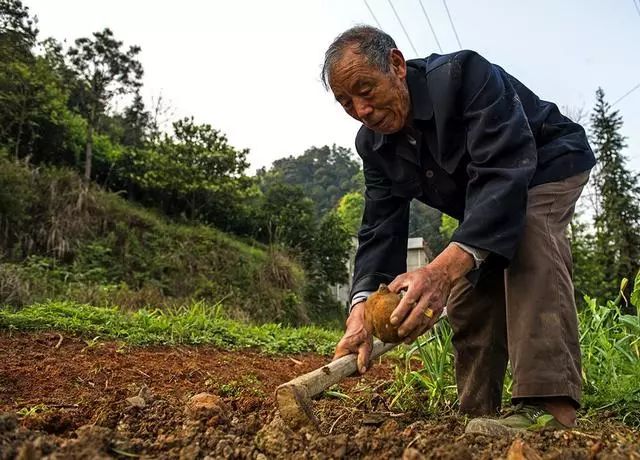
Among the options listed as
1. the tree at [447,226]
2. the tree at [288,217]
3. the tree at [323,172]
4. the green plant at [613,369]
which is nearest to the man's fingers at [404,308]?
the green plant at [613,369]

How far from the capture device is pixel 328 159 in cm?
5266

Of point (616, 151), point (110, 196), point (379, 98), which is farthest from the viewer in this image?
point (616, 151)

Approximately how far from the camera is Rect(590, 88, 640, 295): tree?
1892cm

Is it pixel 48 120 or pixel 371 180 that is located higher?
pixel 48 120

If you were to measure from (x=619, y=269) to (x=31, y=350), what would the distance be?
63.8 feet

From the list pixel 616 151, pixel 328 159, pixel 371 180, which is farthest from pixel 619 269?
pixel 328 159

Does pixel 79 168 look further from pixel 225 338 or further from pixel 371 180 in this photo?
pixel 371 180

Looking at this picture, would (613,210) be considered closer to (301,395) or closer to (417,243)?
(417,243)

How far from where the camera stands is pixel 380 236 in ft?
7.72

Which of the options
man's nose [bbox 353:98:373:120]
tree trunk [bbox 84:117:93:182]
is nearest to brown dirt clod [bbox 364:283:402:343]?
man's nose [bbox 353:98:373:120]

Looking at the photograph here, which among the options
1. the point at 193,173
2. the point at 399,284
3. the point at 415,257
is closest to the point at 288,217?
the point at 193,173

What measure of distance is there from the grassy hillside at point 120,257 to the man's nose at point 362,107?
575cm

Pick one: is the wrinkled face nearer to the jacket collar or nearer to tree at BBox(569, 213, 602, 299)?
the jacket collar

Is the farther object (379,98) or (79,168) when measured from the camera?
(79,168)
